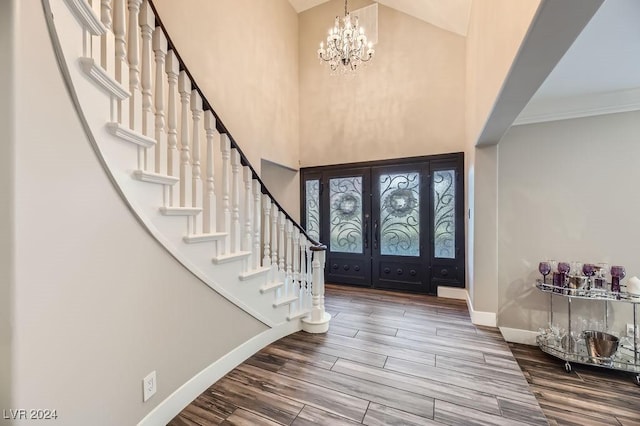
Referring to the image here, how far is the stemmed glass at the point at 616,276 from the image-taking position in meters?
2.54

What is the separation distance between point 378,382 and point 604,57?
317cm

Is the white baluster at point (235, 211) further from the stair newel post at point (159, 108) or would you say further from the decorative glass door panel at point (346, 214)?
the decorative glass door panel at point (346, 214)

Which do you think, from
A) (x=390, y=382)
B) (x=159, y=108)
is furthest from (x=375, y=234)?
(x=159, y=108)

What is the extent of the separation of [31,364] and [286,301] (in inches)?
71.8

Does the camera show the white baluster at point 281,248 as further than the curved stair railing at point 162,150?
Yes

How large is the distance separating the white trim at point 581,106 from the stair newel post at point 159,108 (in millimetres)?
3483

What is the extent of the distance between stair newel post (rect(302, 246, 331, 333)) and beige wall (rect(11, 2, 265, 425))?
140 cm

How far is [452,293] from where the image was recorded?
12.9 ft

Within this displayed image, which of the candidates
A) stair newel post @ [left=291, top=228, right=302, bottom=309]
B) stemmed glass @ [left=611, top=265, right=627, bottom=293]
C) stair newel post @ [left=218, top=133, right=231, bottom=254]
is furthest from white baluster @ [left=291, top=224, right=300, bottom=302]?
stemmed glass @ [left=611, top=265, right=627, bottom=293]

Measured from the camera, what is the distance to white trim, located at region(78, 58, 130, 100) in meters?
1.07

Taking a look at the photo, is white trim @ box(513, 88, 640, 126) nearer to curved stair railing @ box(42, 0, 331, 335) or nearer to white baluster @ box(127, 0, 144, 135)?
curved stair railing @ box(42, 0, 331, 335)

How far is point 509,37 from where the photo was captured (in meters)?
1.55

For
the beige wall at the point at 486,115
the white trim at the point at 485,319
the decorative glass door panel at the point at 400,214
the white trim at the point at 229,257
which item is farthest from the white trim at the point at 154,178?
the decorative glass door panel at the point at 400,214

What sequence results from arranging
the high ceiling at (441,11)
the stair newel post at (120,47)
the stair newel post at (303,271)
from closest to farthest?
the stair newel post at (120,47) → the stair newel post at (303,271) → the high ceiling at (441,11)
